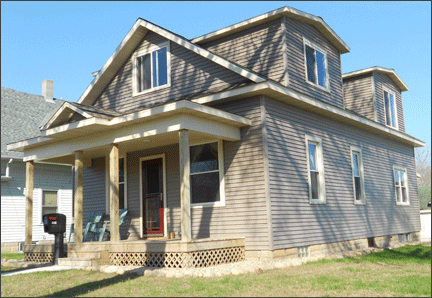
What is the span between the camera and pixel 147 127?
10.1 metres

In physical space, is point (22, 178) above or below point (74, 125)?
below

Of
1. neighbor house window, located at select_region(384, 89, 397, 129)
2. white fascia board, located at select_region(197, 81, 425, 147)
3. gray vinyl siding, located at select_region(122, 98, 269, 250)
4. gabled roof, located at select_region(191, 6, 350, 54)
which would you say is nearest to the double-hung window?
neighbor house window, located at select_region(384, 89, 397, 129)

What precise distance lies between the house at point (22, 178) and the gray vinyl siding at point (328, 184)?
11.7m

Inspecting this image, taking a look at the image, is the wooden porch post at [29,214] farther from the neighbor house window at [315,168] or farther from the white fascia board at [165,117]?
the neighbor house window at [315,168]

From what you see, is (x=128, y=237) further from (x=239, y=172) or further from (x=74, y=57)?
(x=74, y=57)

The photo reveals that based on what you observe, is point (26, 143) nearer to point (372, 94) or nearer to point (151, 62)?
point (151, 62)

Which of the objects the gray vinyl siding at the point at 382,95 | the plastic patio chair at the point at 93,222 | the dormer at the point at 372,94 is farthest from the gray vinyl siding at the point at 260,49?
the gray vinyl siding at the point at 382,95

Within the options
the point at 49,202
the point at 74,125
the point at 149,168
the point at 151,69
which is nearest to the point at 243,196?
the point at 149,168

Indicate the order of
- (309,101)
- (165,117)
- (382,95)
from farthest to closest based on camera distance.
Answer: (382,95) < (309,101) < (165,117)

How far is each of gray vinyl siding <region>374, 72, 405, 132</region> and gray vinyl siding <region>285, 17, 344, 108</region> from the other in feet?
11.4

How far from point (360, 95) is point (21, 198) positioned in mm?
14057

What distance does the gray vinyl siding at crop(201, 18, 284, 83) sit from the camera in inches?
469

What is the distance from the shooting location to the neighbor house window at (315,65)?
12.9 m

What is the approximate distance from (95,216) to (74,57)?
4.86 meters
